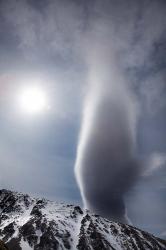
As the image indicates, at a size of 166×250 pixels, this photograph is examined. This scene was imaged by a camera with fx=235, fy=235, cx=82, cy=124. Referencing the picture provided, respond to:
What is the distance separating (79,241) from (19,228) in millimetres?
51822

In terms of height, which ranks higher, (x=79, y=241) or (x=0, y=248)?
(x=79, y=241)

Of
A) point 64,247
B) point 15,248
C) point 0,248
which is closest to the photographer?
point 0,248

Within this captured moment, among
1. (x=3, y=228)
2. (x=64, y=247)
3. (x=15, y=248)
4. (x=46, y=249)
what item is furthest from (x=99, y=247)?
(x=3, y=228)

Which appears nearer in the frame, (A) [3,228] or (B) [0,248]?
(B) [0,248]

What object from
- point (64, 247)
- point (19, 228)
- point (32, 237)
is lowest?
point (64, 247)

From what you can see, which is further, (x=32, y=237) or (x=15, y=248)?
(x=32, y=237)

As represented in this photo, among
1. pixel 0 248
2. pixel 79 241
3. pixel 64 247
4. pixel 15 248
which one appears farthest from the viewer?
pixel 79 241

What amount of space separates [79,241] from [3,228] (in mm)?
65534

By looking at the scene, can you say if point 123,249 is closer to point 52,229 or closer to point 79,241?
point 79,241

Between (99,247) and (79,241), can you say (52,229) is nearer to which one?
(79,241)

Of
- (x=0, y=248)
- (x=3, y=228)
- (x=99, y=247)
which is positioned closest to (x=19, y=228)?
(x=3, y=228)

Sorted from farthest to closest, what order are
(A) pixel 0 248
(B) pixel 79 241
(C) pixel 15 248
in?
(B) pixel 79 241
(C) pixel 15 248
(A) pixel 0 248

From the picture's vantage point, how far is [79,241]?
635 feet

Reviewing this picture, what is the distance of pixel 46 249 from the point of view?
170750 mm
